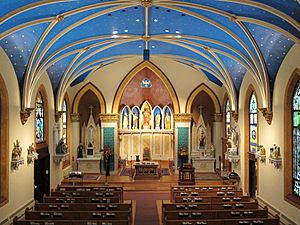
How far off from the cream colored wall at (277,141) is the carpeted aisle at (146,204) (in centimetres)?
474

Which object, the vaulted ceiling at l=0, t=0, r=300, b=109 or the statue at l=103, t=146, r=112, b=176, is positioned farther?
the statue at l=103, t=146, r=112, b=176

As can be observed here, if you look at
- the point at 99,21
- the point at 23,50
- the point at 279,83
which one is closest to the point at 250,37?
the point at 279,83

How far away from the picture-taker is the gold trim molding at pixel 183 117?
93.2 feet

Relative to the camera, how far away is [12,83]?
16.4 meters

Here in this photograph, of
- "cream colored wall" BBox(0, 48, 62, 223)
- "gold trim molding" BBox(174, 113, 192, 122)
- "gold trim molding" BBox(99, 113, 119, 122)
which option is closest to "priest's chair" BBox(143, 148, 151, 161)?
"gold trim molding" BBox(174, 113, 192, 122)

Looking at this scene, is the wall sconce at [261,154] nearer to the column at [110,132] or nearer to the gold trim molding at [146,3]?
the gold trim molding at [146,3]

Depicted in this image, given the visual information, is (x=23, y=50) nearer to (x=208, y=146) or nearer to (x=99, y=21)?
(x=99, y=21)

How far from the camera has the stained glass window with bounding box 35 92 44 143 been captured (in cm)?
2056

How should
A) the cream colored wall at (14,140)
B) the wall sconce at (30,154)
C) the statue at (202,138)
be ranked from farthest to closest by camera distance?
the statue at (202,138)
the wall sconce at (30,154)
the cream colored wall at (14,140)

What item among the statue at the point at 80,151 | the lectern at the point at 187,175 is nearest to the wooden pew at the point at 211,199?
the lectern at the point at 187,175

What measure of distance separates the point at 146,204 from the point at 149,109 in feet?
39.2

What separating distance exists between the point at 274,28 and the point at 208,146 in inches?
662

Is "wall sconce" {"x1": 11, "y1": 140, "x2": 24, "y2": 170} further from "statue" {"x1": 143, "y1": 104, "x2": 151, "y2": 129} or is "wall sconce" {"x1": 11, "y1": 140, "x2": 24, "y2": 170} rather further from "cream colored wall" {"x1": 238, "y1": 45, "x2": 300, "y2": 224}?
"statue" {"x1": 143, "y1": 104, "x2": 151, "y2": 129}

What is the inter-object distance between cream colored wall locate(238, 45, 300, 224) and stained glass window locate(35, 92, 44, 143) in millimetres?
10332
